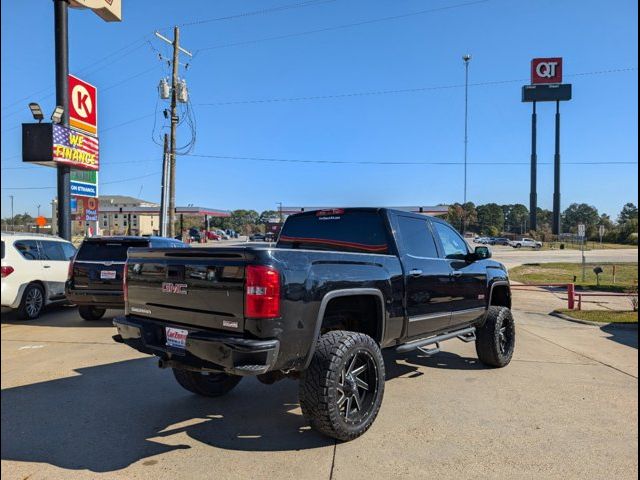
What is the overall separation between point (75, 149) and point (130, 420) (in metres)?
14.1

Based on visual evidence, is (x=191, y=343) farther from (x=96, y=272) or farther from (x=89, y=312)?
(x=89, y=312)

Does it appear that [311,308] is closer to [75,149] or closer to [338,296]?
[338,296]

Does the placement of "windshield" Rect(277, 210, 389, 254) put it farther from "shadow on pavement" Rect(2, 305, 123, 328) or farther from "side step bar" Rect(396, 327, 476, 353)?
"shadow on pavement" Rect(2, 305, 123, 328)

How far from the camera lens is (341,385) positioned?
3.85 m

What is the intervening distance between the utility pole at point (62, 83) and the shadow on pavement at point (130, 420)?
1173 cm

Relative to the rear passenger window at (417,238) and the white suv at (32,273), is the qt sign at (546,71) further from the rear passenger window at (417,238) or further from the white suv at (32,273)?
the rear passenger window at (417,238)

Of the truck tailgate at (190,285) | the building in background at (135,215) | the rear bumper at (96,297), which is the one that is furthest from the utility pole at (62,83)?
the building in background at (135,215)

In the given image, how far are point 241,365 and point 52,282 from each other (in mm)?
8332

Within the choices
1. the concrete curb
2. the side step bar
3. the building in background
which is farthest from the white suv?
the building in background

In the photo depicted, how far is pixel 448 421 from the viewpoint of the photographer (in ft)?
14.3

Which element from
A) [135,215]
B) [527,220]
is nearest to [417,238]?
[135,215]

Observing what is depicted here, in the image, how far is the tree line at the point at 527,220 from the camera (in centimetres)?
8894

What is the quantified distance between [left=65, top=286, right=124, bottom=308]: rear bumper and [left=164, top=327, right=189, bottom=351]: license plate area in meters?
4.99

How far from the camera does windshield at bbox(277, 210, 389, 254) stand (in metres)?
4.92
